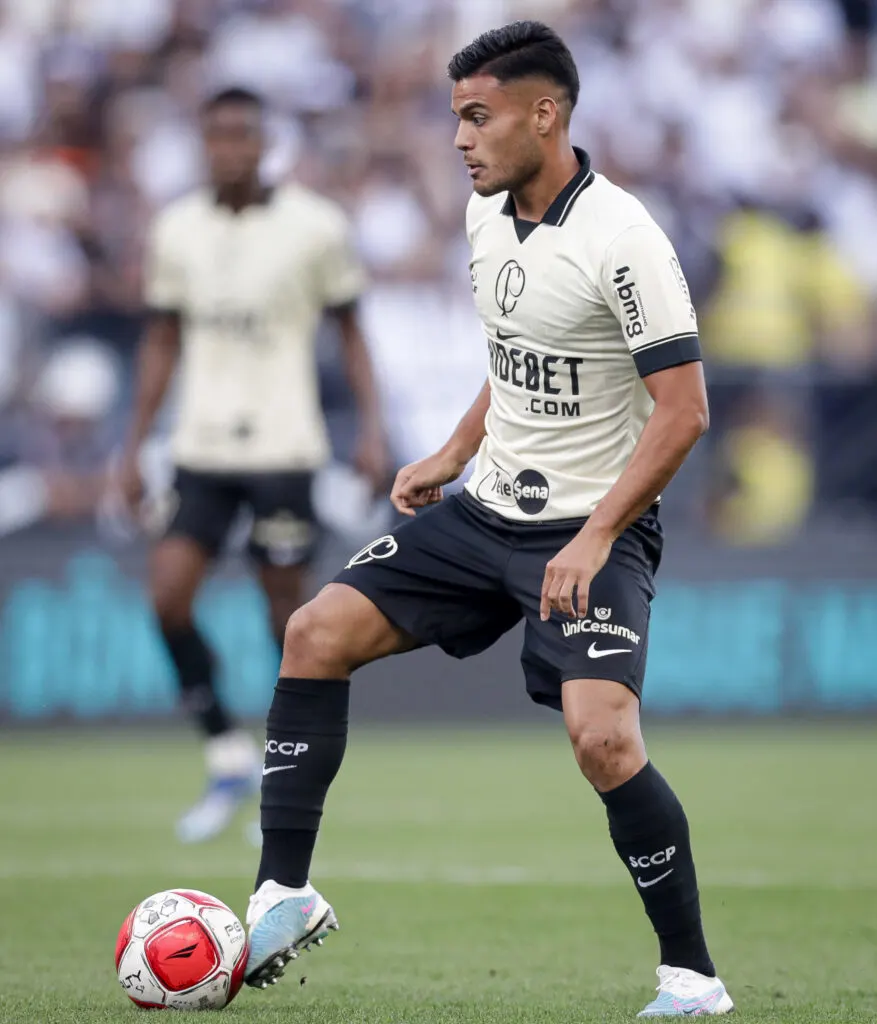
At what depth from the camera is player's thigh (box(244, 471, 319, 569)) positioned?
7.57 meters

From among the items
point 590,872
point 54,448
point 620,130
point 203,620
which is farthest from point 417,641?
point 620,130

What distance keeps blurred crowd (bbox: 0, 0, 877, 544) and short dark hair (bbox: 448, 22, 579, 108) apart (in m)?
7.66

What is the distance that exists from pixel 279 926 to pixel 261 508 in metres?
3.56

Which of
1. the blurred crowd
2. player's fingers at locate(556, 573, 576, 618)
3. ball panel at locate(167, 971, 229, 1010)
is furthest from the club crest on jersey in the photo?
the blurred crowd

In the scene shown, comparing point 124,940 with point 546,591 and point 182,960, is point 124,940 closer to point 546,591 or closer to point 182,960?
point 182,960

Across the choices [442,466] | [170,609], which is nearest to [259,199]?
[170,609]

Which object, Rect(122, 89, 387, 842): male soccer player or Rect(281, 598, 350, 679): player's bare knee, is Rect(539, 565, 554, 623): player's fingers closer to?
Rect(281, 598, 350, 679): player's bare knee

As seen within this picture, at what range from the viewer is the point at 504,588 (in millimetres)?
4445

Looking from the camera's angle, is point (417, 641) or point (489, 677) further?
point (489, 677)

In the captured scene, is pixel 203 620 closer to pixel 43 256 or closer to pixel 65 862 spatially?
pixel 43 256

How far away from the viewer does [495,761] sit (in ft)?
33.2

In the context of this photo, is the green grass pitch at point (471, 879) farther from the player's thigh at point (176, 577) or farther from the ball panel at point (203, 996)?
the player's thigh at point (176, 577)

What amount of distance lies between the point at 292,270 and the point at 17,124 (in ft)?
23.8

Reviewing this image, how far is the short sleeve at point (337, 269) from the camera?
774 centimetres
